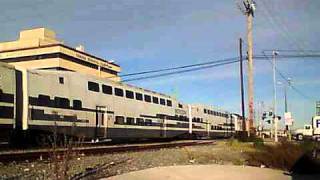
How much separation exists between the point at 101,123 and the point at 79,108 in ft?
8.35

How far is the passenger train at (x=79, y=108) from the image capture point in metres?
20.7

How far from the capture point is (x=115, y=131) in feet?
96.2

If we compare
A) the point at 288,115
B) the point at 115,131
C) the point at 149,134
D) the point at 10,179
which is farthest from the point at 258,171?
the point at 288,115

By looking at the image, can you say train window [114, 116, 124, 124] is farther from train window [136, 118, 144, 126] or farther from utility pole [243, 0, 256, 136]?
utility pole [243, 0, 256, 136]

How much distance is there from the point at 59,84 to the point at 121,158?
7400 mm

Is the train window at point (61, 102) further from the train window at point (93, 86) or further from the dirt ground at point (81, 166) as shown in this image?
the dirt ground at point (81, 166)

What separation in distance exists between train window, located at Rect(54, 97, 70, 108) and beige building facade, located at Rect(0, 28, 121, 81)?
77574 mm

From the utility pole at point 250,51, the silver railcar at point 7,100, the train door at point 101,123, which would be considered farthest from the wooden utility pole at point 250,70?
the silver railcar at point 7,100

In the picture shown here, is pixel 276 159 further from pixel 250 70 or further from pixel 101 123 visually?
pixel 250 70

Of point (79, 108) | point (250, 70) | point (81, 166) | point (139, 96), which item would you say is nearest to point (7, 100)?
point (79, 108)

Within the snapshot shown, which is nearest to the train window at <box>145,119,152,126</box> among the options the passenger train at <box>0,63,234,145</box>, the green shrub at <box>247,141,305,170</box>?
the passenger train at <box>0,63,234,145</box>

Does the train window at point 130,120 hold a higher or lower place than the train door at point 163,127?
higher

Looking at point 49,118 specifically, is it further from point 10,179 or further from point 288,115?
point 288,115

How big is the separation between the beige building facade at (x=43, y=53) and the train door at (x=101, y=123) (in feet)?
243
